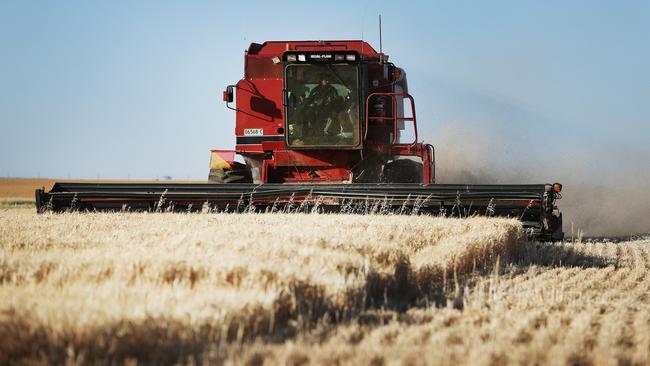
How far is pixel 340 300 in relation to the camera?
408 centimetres

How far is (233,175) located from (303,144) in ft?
4.51

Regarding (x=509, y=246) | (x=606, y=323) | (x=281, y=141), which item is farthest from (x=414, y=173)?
(x=606, y=323)

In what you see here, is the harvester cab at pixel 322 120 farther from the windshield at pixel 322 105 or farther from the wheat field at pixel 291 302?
the wheat field at pixel 291 302

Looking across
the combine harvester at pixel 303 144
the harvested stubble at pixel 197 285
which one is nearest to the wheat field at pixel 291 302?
the harvested stubble at pixel 197 285

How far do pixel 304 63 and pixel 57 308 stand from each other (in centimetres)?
873

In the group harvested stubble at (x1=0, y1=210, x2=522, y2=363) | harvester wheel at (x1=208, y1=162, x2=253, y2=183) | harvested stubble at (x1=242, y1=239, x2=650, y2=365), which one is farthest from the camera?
harvester wheel at (x1=208, y1=162, x2=253, y2=183)

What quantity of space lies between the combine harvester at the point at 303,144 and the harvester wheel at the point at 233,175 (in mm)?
18

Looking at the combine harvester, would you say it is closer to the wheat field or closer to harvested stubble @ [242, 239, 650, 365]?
the wheat field

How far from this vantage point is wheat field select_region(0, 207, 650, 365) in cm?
301

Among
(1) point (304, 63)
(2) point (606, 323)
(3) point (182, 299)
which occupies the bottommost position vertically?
(2) point (606, 323)

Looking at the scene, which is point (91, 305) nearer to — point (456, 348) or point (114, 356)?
point (114, 356)

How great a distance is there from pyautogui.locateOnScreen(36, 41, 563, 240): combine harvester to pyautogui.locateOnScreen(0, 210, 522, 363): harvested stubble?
10.8ft

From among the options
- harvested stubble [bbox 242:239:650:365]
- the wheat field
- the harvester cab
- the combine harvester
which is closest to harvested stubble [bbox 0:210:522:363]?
the wheat field

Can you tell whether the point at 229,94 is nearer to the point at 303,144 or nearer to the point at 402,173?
the point at 303,144
